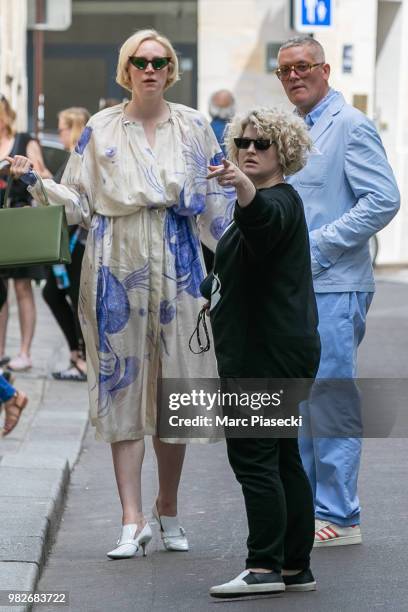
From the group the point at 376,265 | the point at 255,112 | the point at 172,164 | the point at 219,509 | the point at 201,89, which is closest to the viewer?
the point at 255,112

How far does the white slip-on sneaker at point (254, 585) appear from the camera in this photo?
5234mm

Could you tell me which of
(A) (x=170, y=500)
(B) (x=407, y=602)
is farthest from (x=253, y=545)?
(A) (x=170, y=500)

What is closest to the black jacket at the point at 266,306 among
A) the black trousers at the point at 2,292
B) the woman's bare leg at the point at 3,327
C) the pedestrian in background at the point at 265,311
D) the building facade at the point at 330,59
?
the pedestrian in background at the point at 265,311

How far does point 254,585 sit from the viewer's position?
5.23 metres

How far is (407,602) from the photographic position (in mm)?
5309

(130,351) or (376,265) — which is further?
(376,265)

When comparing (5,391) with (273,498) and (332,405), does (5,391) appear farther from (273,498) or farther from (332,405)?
(273,498)

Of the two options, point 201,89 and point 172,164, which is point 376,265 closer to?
point 201,89

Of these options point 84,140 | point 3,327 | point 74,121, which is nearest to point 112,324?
point 84,140

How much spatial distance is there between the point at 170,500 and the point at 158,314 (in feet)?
2.45

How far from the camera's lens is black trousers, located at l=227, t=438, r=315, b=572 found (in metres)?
5.14

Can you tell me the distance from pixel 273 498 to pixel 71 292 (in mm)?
5707

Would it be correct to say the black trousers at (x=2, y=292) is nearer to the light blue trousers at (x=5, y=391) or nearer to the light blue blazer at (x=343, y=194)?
the light blue trousers at (x=5, y=391)

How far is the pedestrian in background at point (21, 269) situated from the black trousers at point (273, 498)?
564 centimetres
